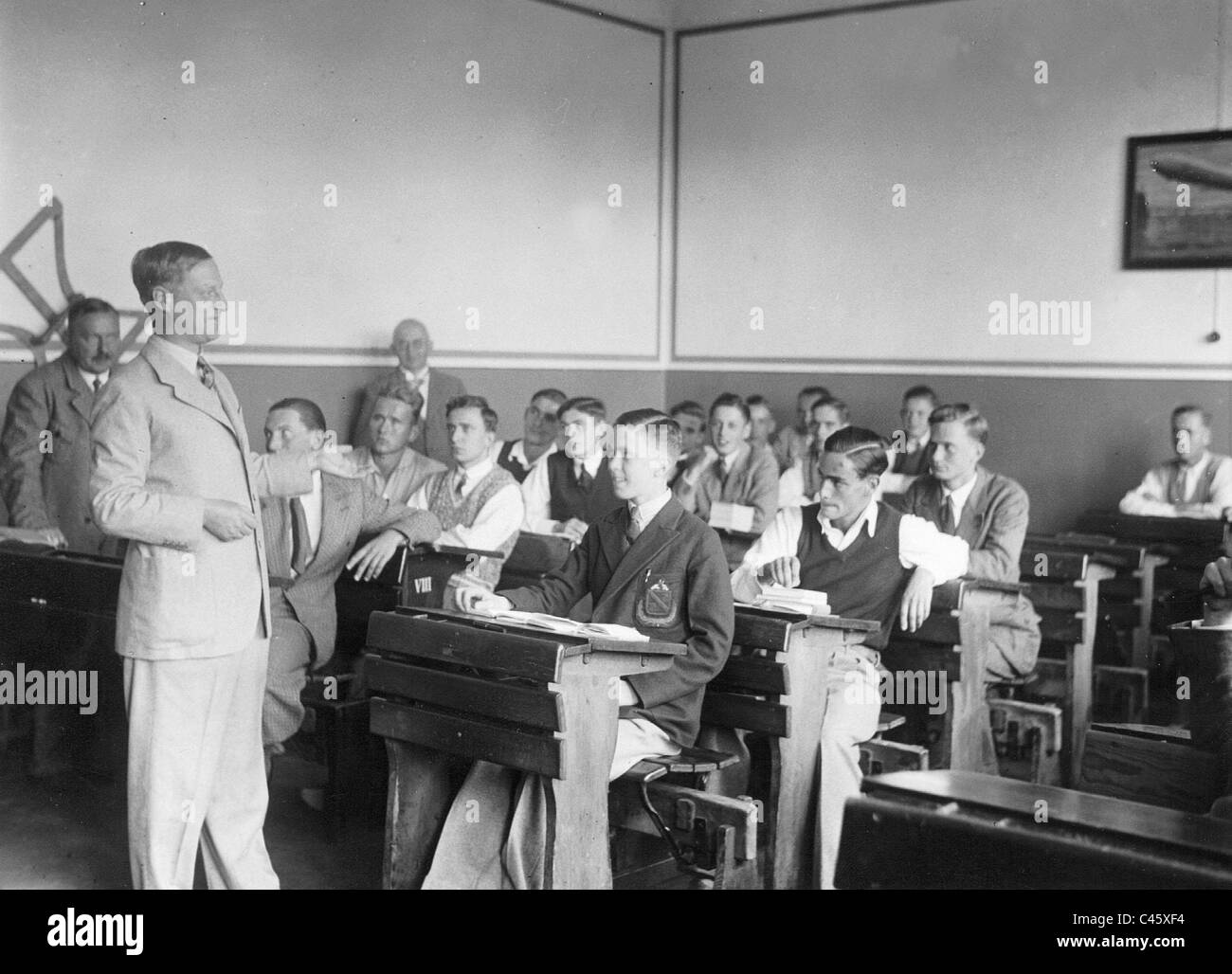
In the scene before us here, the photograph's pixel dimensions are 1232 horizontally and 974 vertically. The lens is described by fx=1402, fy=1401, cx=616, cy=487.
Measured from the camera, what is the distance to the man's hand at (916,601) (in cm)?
384

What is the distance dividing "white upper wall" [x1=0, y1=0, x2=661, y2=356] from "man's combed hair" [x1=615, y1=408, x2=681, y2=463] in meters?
3.64

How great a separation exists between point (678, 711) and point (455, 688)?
54 centimetres

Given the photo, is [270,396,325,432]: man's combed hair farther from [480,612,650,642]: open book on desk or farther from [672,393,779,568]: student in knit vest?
[672,393,779,568]: student in knit vest

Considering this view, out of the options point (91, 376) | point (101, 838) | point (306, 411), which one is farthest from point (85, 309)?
point (101, 838)

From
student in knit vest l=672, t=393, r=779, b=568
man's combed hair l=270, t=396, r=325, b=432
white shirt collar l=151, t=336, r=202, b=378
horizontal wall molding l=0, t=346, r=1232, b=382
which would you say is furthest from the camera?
horizontal wall molding l=0, t=346, r=1232, b=382

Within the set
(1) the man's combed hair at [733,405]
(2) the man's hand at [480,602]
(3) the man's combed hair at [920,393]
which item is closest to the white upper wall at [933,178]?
(3) the man's combed hair at [920,393]

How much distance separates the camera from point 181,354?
2.95 m

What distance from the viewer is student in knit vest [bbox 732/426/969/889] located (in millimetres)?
3861

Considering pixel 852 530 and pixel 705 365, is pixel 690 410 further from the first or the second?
pixel 852 530

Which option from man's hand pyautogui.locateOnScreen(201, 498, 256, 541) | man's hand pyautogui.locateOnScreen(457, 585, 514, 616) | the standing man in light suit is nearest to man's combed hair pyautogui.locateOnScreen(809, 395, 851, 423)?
man's hand pyautogui.locateOnScreen(457, 585, 514, 616)

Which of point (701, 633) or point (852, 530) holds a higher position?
point (852, 530)

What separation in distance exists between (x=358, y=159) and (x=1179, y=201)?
4285 millimetres

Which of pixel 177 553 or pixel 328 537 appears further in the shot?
pixel 328 537
